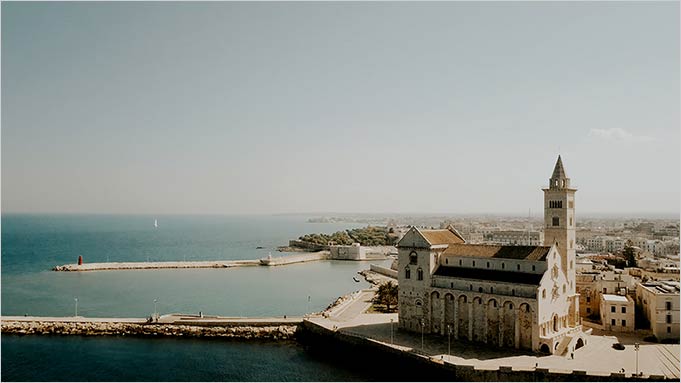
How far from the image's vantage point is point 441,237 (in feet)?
126

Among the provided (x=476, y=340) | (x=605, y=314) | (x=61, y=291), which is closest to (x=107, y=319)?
(x=61, y=291)

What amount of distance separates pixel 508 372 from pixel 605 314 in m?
13.4

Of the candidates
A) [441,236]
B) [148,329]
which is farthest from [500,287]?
[148,329]

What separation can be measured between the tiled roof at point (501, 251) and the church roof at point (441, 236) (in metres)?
0.89

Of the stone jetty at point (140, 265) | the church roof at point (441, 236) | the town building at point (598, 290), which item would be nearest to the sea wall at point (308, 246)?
the stone jetty at point (140, 265)

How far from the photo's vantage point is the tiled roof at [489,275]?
31969mm

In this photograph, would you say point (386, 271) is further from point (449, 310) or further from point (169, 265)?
point (449, 310)

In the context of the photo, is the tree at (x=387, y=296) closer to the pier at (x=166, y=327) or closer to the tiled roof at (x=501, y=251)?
the pier at (x=166, y=327)

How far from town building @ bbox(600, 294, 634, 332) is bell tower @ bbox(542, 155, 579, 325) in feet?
10.5

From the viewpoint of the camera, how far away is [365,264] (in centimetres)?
9344

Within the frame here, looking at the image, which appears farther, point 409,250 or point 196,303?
point 196,303

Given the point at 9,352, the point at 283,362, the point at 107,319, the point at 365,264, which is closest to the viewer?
the point at 283,362

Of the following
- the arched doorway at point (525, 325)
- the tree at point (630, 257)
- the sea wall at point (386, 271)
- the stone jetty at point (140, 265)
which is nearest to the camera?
the arched doorway at point (525, 325)

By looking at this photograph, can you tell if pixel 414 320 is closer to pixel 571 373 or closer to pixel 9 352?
pixel 571 373
